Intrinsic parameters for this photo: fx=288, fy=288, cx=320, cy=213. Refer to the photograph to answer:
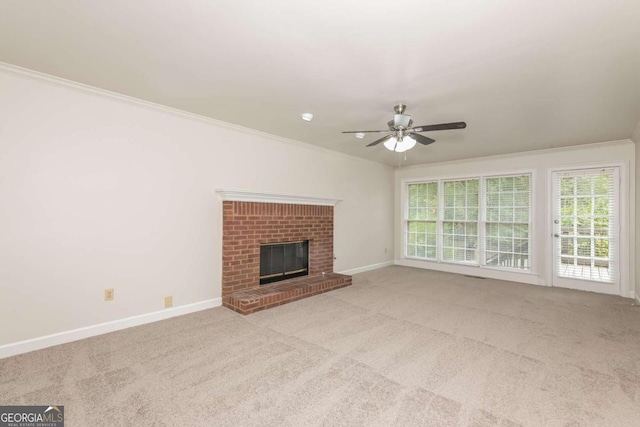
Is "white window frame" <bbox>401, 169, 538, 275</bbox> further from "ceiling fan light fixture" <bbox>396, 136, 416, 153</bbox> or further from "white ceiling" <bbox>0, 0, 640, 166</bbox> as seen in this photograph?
"ceiling fan light fixture" <bbox>396, 136, 416, 153</bbox>

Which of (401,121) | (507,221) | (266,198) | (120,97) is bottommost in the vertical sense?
(507,221)

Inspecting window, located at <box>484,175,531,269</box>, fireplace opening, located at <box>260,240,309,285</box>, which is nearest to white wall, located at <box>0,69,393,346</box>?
fireplace opening, located at <box>260,240,309,285</box>

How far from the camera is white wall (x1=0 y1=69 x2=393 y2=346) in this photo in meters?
2.46

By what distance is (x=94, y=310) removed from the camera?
2818mm

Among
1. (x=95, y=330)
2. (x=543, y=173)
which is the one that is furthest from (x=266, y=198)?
(x=543, y=173)

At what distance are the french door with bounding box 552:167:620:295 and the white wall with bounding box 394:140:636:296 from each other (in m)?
0.11

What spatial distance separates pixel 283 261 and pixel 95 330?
7.86 ft

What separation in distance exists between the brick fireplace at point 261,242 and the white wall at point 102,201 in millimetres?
166

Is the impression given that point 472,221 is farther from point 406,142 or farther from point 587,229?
point 406,142

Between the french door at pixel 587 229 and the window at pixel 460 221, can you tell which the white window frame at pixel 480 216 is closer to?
the window at pixel 460 221

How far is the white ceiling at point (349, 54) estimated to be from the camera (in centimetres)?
Answer: 171

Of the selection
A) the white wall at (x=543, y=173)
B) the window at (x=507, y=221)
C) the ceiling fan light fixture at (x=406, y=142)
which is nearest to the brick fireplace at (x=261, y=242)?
the ceiling fan light fixture at (x=406, y=142)

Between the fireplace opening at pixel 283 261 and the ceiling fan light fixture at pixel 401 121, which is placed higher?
the ceiling fan light fixture at pixel 401 121

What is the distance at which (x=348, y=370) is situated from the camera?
2.20 m
